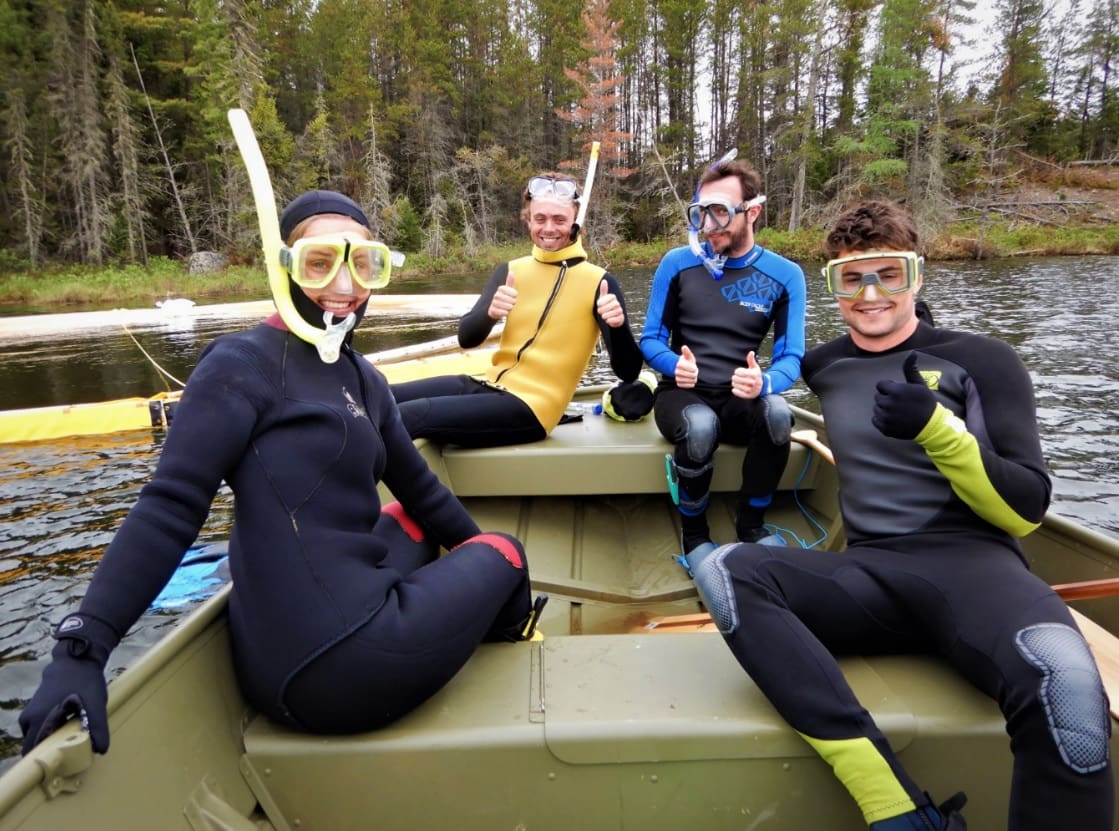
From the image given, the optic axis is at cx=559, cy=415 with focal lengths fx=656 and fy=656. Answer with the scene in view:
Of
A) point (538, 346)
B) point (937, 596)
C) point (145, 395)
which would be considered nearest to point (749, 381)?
point (538, 346)

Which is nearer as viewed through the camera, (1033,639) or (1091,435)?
(1033,639)

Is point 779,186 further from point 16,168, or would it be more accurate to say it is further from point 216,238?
point 16,168

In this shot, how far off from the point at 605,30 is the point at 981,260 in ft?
74.3

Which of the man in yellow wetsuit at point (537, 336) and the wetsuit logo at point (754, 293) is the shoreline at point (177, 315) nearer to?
the man in yellow wetsuit at point (537, 336)

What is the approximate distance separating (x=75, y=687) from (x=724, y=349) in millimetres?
2846

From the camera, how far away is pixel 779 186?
1444 inches

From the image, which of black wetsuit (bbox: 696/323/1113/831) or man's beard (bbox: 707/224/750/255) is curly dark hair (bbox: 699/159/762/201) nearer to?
man's beard (bbox: 707/224/750/255)

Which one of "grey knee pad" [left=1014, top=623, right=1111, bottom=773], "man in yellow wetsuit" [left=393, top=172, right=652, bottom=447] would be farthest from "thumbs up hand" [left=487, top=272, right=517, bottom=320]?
"grey knee pad" [left=1014, top=623, right=1111, bottom=773]

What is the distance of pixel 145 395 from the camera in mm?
10195

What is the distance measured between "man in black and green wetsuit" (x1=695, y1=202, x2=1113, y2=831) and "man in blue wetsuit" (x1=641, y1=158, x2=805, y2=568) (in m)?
0.77

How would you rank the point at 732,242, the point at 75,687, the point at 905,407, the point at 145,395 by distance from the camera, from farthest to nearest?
the point at 145,395 → the point at 732,242 → the point at 905,407 → the point at 75,687

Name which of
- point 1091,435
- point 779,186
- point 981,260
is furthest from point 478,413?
point 779,186

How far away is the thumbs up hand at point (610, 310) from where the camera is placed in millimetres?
3291

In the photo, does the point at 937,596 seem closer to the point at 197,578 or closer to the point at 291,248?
the point at 291,248
